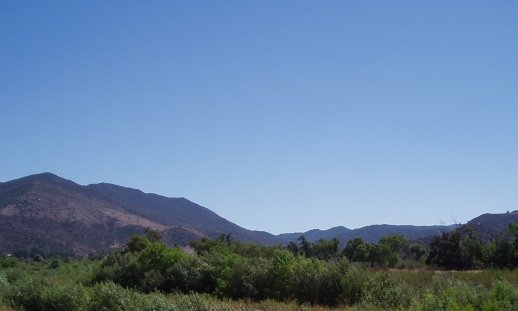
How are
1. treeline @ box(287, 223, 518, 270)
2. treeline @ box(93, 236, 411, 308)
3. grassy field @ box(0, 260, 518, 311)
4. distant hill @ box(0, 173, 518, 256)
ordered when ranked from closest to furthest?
1. grassy field @ box(0, 260, 518, 311)
2. treeline @ box(93, 236, 411, 308)
3. treeline @ box(287, 223, 518, 270)
4. distant hill @ box(0, 173, 518, 256)

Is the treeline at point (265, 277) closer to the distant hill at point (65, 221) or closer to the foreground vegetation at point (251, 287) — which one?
the foreground vegetation at point (251, 287)

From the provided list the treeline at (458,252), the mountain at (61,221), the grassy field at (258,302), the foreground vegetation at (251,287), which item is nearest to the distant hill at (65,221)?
the mountain at (61,221)

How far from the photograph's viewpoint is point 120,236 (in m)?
135

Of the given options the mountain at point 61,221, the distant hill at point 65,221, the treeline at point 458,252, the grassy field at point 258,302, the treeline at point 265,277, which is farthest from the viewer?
the mountain at point 61,221

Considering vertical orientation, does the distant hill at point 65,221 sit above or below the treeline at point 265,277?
above

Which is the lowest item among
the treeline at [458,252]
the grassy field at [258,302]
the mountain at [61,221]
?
the grassy field at [258,302]

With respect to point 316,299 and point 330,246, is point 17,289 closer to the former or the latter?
point 316,299

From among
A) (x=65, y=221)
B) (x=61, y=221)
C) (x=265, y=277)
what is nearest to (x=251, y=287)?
Result: (x=265, y=277)

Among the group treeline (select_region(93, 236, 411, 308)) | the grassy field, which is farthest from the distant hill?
the grassy field

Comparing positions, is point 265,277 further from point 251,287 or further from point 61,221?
point 61,221

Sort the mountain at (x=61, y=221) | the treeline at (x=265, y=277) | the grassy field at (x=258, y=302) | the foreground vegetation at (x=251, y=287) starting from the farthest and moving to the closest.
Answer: the mountain at (x=61, y=221)
the treeline at (x=265, y=277)
the foreground vegetation at (x=251, y=287)
the grassy field at (x=258, y=302)

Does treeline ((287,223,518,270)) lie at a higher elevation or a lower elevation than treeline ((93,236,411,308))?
higher

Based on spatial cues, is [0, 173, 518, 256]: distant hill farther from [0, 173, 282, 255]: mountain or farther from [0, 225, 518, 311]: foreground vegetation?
[0, 225, 518, 311]: foreground vegetation

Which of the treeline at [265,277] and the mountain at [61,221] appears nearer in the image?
the treeline at [265,277]
